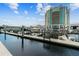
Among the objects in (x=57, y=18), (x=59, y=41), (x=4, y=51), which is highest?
(x=57, y=18)

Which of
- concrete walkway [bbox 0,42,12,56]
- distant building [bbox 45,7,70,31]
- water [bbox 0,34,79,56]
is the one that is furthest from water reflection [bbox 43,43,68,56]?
concrete walkway [bbox 0,42,12,56]

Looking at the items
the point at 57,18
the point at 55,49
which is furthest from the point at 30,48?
the point at 57,18

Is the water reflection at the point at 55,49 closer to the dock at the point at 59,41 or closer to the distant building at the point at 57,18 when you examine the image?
the dock at the point at 59,41

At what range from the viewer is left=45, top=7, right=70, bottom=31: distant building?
1812 mm

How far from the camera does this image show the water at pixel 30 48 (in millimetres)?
1754

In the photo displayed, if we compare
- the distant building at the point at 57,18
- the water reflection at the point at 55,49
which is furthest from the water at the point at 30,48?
the distant building at the point at 57,18

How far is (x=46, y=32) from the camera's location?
1860 millimetres

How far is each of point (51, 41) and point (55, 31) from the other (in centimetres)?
15

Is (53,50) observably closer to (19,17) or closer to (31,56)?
(31,56)

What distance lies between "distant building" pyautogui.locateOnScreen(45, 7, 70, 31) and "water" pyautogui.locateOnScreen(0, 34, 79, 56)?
0.27 metres

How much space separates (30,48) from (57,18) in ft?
1.84

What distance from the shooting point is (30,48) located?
1.81m

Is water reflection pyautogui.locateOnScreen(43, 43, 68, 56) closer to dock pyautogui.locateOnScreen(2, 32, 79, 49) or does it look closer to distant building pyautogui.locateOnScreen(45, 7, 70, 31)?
dock pyautogui.locateOnScreen(2, 32, 79, 49)

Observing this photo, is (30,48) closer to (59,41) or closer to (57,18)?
(59,41)
